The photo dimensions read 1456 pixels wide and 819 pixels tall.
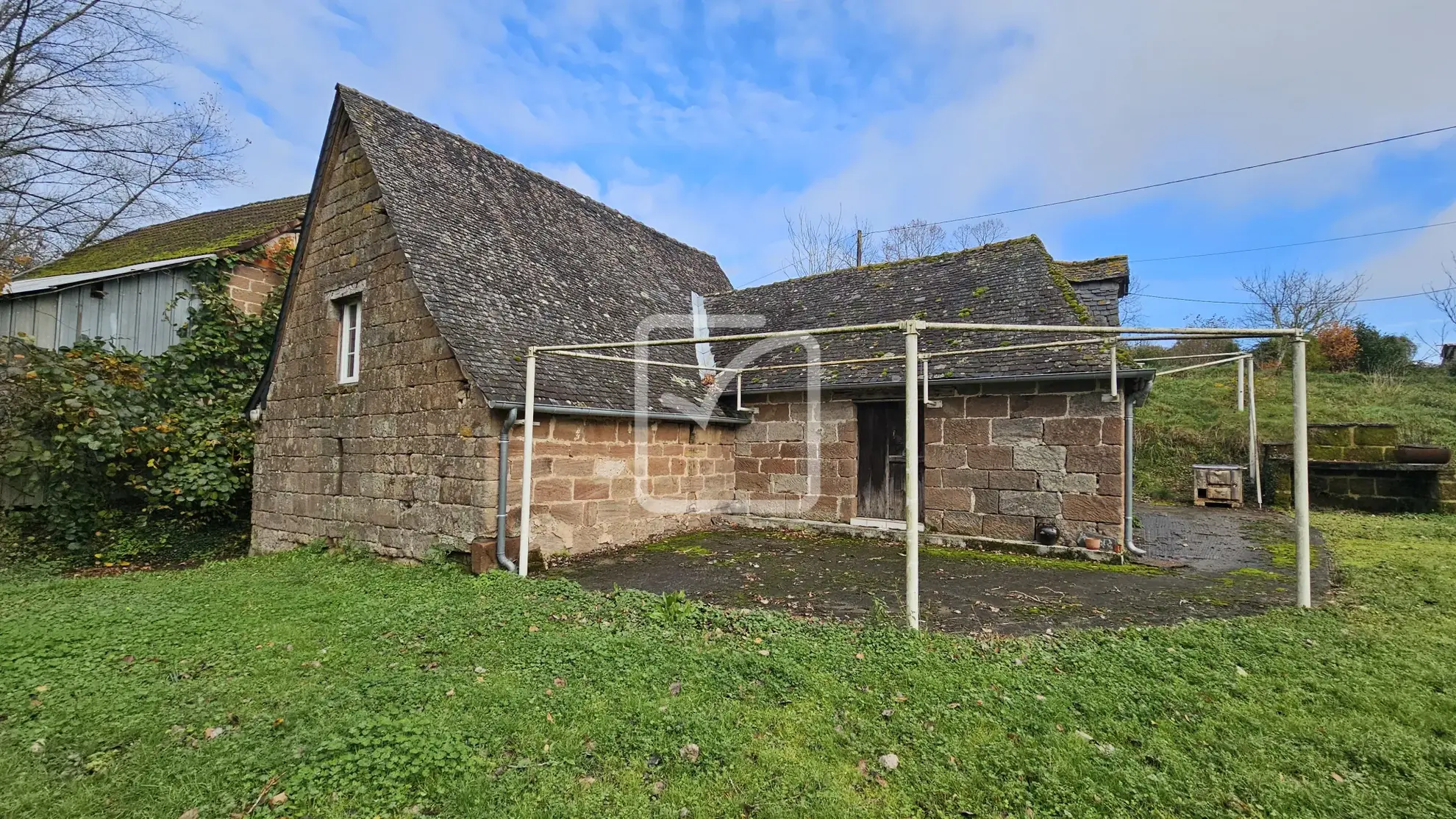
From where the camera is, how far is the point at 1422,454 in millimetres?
10500

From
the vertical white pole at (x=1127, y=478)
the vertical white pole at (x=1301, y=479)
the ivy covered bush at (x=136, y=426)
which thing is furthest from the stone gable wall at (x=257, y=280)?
the vertical white pole at (x=1301, y=479)

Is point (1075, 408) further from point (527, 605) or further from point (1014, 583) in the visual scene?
point (527, 605)

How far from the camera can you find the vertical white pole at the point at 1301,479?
4430mm

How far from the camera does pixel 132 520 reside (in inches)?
370

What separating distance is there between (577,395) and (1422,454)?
552 inches

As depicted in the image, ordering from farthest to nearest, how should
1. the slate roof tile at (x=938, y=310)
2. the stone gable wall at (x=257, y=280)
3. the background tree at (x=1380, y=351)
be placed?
the background tree at (x=1380, y=351), the stone gable wall at (x=257, y=280), the slate roof tile at (x=938, y=310)

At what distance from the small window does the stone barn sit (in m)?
0.04

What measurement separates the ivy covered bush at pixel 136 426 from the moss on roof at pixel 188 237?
1.46m

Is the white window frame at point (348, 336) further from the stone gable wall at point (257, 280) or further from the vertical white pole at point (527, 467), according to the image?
the vertical white pole at point (527, 467)

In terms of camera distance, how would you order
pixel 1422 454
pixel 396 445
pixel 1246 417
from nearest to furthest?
pixel 396 445 → pixel 1422 454 → pixel 1246 417

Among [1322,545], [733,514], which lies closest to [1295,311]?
[1322,545]

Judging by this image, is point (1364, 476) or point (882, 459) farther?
point (1364, 476)

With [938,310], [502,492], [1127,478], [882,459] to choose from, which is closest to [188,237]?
[502,492]

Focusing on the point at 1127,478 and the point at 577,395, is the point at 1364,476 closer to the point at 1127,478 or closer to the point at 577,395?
the point at 1127,478
